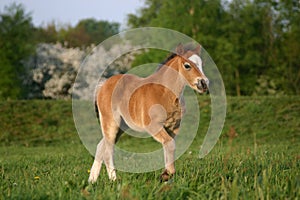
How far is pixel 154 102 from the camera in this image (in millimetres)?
7125

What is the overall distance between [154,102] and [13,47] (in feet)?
139

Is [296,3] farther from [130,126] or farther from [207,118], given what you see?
[130,126]

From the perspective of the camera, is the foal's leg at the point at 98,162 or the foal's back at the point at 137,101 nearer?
the foal's back at the point at 137,101

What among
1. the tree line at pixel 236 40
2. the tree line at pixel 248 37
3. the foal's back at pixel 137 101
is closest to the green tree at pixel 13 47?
the tree line at pixel 236 40

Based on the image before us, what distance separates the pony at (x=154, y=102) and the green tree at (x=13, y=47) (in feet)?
125

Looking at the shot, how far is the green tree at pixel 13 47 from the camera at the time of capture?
148 feet

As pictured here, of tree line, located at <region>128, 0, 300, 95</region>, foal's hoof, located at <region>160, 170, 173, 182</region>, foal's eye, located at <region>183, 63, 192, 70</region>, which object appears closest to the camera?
foal's hoof, located at <region>160, 170, 173, 182</region>

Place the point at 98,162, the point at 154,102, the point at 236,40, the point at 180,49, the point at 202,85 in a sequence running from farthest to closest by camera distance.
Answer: the point at 236,40
the point at 98,162
the point at 154,102
the point at 180,49
the point at 202,85

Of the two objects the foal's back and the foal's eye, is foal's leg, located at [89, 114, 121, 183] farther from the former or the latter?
the foal's eye

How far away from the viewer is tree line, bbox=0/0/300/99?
41131 mm

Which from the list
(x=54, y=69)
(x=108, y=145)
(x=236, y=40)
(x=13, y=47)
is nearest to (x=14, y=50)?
(x=13, y=47)

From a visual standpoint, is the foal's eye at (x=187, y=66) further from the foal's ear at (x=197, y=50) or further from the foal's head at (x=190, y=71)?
the foal's ear at (x=197, y=50)

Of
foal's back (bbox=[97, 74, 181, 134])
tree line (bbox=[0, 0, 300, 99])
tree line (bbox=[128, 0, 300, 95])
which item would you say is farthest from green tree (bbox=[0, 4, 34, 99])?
foal's back (bbox=[97, 74, 181, 134])

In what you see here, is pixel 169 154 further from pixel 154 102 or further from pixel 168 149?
pixel 154 102
